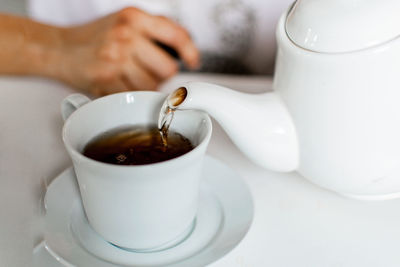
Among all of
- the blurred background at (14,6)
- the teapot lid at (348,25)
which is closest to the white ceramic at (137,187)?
the teapot lid at (348,25)

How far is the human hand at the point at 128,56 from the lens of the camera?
705 millimetres

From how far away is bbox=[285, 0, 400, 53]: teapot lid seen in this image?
1.26 ft

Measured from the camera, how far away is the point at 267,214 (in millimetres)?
468

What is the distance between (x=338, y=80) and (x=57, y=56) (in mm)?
540

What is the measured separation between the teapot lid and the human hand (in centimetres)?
31

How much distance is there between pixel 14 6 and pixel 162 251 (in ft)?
3.59

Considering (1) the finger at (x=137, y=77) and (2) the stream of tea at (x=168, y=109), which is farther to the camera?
(1) the finger at (x=137, y=77)

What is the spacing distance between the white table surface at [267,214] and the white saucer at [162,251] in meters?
0.02

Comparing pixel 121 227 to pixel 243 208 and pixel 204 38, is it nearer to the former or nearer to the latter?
pixel 243 208

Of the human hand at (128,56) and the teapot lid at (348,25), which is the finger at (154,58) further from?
the teapot lid at (348,25)

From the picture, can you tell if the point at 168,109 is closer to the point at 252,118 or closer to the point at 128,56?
the point at 252,118

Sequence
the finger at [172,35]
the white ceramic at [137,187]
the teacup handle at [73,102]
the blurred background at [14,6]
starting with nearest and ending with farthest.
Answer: the white ceramic at [137,187]
the teacup handle at [73,102]
the finger at [172,35]
the blurred background at [14,6]

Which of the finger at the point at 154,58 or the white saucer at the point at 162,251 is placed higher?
the white saucer at the point at 162,251

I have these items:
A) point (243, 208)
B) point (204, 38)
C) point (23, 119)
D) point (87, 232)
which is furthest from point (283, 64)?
point (204, 38)
